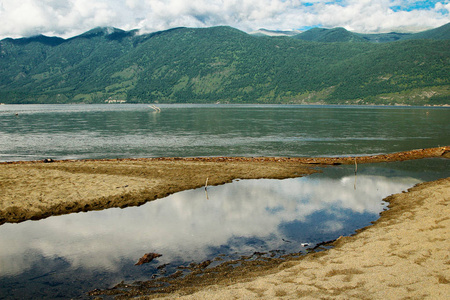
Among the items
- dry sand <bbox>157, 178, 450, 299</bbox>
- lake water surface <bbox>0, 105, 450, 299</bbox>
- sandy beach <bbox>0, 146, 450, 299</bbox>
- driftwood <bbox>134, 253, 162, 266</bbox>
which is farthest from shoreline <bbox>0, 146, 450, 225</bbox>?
dry sand <bbox>157, 178, 450, 299</bbox>

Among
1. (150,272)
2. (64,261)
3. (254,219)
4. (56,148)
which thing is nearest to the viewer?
(150,272)

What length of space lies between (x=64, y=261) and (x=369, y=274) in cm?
1106

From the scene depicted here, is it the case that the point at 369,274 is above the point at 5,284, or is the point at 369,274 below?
above

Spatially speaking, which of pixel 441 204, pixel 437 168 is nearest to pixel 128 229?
pixel 441 204

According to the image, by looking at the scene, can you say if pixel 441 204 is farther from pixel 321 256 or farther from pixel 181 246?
pixel 181 246

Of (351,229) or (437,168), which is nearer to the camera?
(351,229)

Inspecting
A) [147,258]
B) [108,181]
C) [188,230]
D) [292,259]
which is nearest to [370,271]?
[292,259]

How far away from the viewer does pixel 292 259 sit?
1269cm

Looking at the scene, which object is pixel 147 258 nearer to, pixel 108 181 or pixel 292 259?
pixel 292 259

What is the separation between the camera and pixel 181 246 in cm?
1440

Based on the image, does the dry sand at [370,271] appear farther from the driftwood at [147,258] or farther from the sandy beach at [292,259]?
the driftwood at [147,258]

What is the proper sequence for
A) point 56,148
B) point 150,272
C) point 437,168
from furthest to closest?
point 56,148
point 437,168
point 150,272

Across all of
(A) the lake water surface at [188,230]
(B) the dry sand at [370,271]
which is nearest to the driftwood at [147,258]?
(A) the lake water surface at [188,230]

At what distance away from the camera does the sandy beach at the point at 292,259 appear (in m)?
9.27
